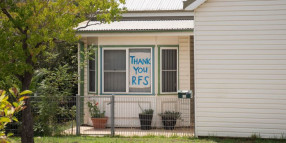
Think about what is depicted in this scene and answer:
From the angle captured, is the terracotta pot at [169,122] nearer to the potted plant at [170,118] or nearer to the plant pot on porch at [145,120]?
the potted plant at [170,118]

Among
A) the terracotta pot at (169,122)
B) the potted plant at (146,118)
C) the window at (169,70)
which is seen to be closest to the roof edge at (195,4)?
the window at (169,70)

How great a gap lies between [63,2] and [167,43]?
5.33m

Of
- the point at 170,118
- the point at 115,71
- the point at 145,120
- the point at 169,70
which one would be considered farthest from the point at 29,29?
the point at 169,70

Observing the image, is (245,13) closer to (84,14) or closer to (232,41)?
(232,41)

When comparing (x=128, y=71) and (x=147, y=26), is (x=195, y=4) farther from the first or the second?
(x=128, y=71)

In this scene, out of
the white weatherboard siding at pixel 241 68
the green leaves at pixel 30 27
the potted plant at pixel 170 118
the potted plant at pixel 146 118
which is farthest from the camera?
the potted plant at pixel 146 118

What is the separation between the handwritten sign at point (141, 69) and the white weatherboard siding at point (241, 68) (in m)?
2.87

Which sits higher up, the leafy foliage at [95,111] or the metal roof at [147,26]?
the metal roof at [147,26]

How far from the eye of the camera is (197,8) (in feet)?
39.1

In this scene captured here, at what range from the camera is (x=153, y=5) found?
642 inches

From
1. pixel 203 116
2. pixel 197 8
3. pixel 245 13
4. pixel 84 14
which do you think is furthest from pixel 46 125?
pixel 245 13

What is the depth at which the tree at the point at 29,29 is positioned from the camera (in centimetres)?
919

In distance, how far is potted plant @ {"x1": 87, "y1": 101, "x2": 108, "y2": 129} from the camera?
549 inches

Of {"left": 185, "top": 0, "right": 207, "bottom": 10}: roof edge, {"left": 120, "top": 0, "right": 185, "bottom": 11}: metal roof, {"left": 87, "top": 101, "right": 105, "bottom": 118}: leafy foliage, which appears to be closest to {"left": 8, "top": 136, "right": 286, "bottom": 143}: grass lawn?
{"left": 87, "top": 101, "right": 105, "bottom": 118}: leafy foliage
